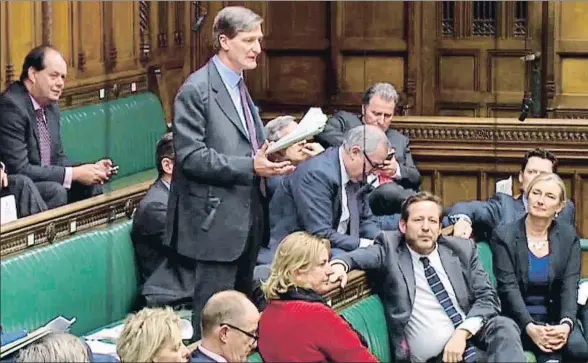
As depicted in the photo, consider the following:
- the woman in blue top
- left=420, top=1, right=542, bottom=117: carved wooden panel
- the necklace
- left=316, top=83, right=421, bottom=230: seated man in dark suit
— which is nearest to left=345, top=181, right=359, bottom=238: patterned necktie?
the woman in blue top

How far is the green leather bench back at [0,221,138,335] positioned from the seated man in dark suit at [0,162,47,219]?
0.57 feet

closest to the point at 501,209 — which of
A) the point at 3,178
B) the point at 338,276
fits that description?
the point at 338,276

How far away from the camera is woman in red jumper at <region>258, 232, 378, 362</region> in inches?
158

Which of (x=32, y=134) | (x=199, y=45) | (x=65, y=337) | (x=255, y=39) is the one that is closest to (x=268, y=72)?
(x=199, y=45)

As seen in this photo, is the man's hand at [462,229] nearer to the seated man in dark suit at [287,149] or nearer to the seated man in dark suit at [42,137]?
the seated man in dark suit at [287,149]

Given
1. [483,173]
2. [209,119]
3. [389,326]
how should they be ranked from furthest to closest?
Result: [483,173], [389,326], [209,119]

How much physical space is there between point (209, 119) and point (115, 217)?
2.73 ft

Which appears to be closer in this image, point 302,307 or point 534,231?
point 302,307

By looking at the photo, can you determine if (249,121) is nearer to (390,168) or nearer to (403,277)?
(403,277)

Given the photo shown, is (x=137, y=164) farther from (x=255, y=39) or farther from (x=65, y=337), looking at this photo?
(x=65, y=337)

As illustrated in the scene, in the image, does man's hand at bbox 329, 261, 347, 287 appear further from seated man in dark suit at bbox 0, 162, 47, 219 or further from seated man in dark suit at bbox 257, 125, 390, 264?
seated man in dark suit at bbox 0, 162, 47, 219

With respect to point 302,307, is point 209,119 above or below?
above

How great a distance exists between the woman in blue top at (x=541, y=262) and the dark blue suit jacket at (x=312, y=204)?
50cm

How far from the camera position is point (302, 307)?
13.2 feet
